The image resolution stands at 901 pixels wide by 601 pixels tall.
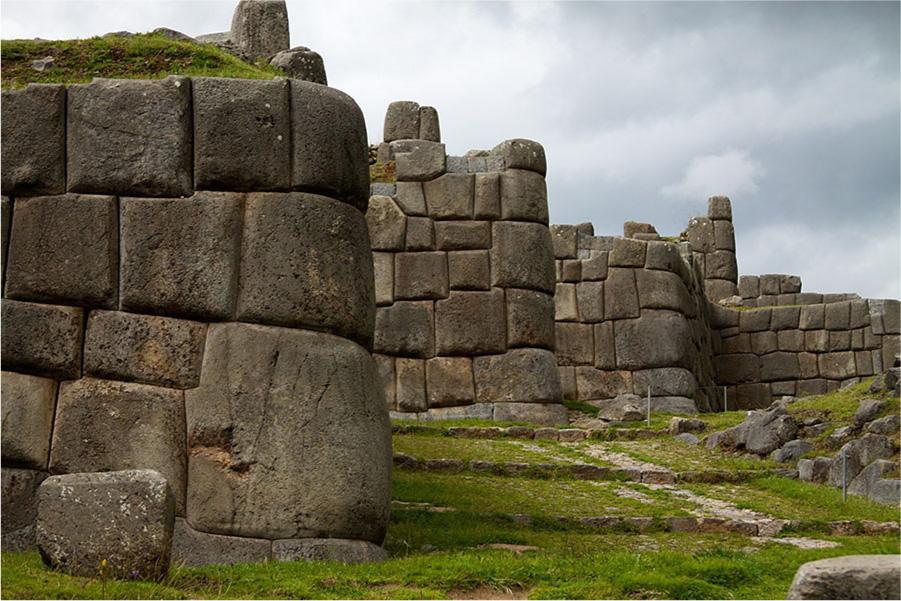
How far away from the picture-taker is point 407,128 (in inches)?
1265

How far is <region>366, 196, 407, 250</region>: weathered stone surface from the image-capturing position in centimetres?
2762

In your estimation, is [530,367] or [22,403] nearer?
[22,403]

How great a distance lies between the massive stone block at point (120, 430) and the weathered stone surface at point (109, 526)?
199 cm

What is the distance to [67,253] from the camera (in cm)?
1411

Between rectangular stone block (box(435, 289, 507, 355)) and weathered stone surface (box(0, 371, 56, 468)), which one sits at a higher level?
rectangular stone block (box(435, 289, 507, 355))

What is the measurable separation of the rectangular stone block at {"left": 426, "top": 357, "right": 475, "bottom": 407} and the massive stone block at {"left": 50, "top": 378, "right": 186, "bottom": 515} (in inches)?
523

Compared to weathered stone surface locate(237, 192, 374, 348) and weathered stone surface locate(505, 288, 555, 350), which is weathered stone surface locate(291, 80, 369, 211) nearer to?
weathered stone surface locate(237, 192, 374, 348)

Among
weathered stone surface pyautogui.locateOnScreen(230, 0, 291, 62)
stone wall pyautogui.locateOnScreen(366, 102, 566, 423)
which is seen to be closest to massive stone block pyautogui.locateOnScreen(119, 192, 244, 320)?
weathered stone surface pyautogui.locateOnScreen(230, 0, 291, 62)

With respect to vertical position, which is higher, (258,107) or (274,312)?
(258,107)

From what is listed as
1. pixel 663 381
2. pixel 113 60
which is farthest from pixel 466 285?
pixel 113 60

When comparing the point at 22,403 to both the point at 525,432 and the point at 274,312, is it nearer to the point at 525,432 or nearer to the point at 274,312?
the point at 274,312

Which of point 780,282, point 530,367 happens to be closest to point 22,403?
point 530,367

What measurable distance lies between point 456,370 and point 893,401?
8097 mm

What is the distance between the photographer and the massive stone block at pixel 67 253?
14062 millimetres
